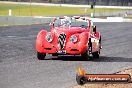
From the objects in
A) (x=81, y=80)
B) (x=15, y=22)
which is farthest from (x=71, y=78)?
(x=15, y=22)

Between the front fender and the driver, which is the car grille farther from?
the driver

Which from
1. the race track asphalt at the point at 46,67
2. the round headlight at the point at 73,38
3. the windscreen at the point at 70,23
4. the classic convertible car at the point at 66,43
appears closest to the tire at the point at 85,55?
the classic convertible car at the point at 66,43

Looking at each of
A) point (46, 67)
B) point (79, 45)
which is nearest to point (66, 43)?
point (79, 45)

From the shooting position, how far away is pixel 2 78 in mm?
9977

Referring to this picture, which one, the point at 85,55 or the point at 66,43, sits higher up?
the point at 66,43

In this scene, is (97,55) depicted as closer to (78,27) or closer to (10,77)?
(78,27)

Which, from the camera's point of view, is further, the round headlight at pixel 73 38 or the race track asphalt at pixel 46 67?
the round headlight at pixel 73 38

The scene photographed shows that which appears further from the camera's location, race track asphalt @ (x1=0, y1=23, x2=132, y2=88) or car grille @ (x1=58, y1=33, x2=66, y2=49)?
car grille @ (x1=58, y1=33, x2=66, y2=49)

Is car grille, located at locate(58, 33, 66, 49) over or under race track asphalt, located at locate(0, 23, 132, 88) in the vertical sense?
over

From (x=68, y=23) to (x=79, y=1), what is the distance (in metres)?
104

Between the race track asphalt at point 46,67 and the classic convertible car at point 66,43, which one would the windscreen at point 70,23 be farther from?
the race track asphalt at point 46,67

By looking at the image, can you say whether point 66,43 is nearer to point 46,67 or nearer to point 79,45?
point 79,45

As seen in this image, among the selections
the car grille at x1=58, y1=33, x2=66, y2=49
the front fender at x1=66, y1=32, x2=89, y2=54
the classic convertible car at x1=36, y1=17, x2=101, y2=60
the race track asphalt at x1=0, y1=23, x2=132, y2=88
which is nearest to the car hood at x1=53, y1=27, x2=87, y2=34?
the classic convertible car at x1=36, y1=17, x2=101, y2=60

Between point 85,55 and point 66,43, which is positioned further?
point 66,43
